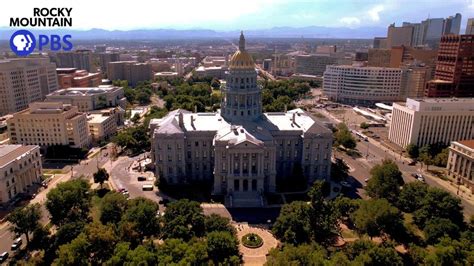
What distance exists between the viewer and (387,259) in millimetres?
61969

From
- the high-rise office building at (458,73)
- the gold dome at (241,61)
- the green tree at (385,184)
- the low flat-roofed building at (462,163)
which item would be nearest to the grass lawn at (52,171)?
the gold dome at (241,61)

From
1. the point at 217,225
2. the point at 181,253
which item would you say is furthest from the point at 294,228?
the point at 181,253

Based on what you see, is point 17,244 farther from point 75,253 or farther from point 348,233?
point 348,233

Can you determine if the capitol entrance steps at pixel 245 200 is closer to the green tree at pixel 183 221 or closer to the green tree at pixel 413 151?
the green tree at pixel 183 221

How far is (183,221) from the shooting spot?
238 ft

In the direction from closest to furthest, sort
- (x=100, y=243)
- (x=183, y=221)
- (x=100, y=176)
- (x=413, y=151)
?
(x=100, y=243) → (x=183, y=221) → (x=100, y=176) → (x=413, y=151)

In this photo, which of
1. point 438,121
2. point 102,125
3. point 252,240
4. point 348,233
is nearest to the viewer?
point 252,240

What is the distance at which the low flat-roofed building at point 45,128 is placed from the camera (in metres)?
132

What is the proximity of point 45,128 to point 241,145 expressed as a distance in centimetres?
8295

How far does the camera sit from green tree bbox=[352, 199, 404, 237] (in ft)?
246

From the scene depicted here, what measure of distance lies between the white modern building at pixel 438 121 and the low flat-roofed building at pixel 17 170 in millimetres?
137813

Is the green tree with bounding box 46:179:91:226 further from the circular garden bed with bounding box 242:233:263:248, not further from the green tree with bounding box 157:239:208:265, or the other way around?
the circular garden bed with bounding box 242:233:263:248

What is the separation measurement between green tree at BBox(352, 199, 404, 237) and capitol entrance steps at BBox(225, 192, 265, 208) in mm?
28430

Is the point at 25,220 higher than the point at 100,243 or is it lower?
higher
